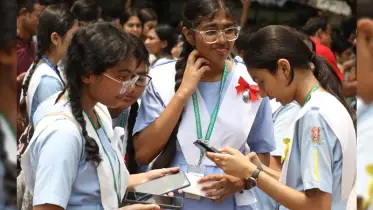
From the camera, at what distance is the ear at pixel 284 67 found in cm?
186

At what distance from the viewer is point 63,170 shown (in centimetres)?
148

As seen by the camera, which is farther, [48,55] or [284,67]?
[48,55]

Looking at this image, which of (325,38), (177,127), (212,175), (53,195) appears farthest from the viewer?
(325,38)

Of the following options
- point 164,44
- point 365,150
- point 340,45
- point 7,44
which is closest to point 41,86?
point 7,44

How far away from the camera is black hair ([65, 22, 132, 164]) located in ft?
5.47

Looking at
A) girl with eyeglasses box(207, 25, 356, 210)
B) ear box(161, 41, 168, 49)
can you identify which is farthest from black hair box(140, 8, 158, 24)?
girl with eyeglasses box(207, 25, 356, 210)

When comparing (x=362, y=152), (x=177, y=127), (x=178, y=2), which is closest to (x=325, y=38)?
(x=178, y=2)

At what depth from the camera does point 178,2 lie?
7680mm

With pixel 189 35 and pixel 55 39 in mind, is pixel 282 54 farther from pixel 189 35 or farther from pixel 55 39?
pixel 55 39

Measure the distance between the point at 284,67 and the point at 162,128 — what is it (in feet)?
1.59

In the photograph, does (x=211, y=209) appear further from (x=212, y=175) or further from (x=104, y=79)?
(x=104, y=79)

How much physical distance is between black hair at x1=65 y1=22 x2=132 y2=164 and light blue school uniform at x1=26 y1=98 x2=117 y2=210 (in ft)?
0.52

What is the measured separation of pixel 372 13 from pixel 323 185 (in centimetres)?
101

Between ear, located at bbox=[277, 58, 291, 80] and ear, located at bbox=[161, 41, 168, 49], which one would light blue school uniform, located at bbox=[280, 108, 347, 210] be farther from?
ear, located at bbox=[161, 41, 168, 49]
